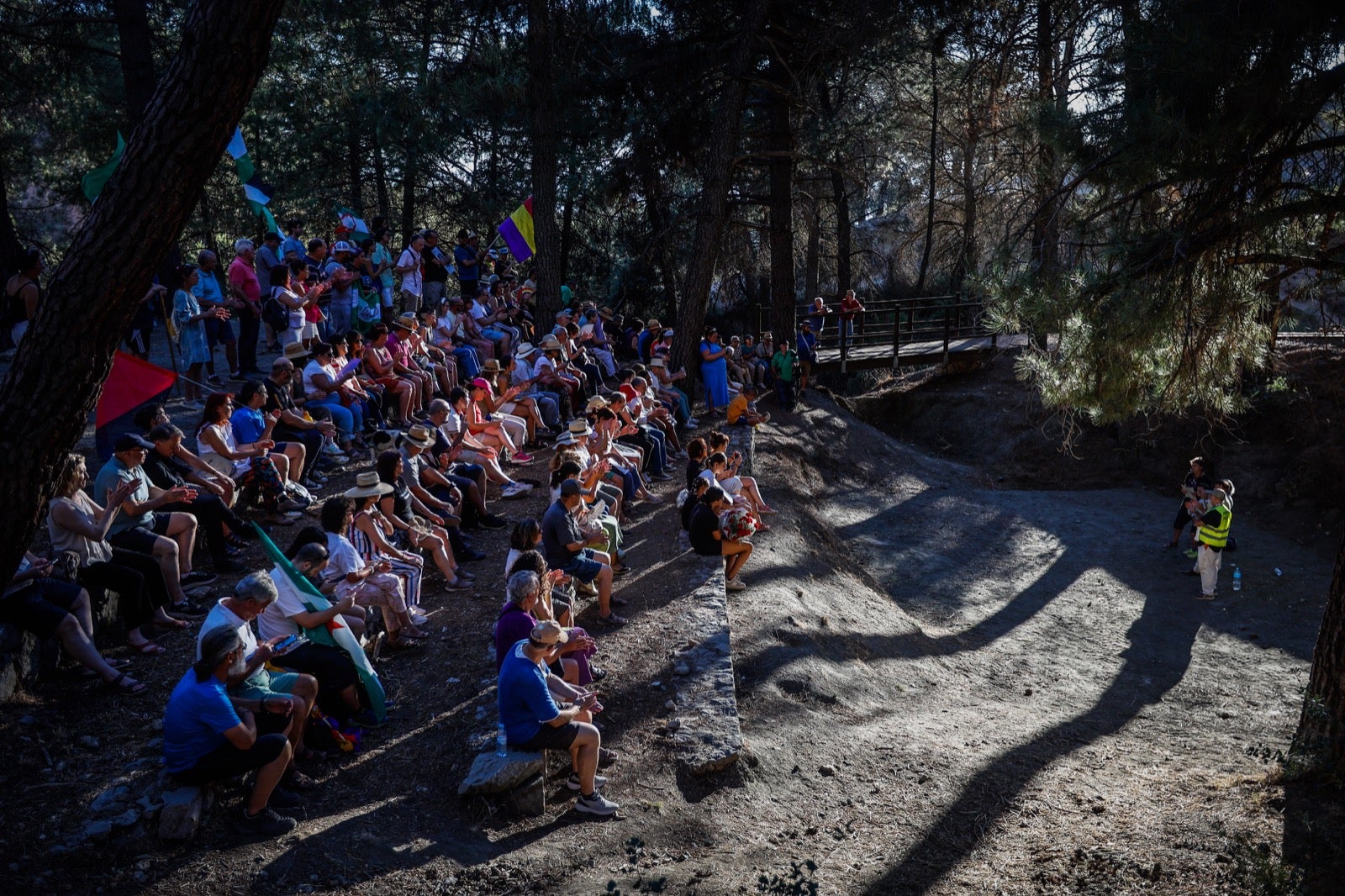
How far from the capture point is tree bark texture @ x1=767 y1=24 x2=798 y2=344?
55.3ft

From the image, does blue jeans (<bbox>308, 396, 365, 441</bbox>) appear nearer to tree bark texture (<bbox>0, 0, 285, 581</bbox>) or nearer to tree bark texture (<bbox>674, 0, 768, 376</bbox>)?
tree bark texture (<bbox>0, 0, 285, 581</bbox>)

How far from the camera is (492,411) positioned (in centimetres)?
1176

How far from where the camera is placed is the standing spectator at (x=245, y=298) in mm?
11906

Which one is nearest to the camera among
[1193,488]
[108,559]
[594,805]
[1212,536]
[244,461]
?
[594,805]

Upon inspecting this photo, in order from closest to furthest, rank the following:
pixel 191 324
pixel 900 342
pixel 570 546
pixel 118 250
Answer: pixel 118 250 → pixel 570 546 → pixel 191 324 → pixel 900 342

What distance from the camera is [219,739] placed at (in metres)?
4.85

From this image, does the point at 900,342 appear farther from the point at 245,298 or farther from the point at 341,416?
the point at 341,416

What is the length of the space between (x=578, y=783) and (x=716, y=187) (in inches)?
461

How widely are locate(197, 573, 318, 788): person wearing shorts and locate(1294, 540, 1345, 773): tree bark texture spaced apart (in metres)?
6.67

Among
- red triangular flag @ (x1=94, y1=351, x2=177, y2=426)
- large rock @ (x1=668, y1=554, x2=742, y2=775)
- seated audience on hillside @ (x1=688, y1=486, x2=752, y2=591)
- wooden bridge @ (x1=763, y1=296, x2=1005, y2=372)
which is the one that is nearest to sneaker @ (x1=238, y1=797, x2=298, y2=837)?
large rock @ (x1=668, y1=554, x2=742, y2=775)

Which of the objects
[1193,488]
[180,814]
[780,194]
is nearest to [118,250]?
[180,814]

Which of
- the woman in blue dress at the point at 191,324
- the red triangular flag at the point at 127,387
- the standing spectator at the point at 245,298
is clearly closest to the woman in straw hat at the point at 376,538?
the red triangular flag at the point at 127,387

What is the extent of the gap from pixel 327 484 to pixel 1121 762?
7.63 meters

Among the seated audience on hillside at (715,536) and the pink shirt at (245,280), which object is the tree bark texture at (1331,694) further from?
the pink shirt at (245,280)
